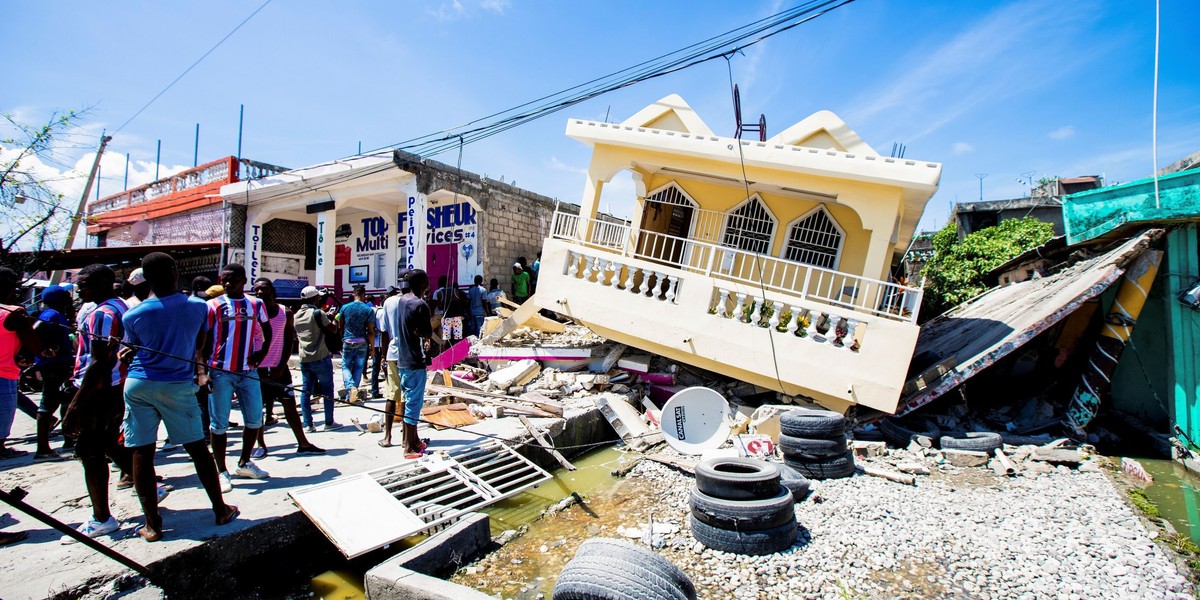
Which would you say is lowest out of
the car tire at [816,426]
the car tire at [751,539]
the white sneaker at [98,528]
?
the white sneaker at [98,528]

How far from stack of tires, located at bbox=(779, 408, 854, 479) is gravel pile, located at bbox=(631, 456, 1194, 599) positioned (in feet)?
0.55

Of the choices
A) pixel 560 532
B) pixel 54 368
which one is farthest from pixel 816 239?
pixel 54 368

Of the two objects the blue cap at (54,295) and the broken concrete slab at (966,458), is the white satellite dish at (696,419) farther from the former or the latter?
the blue cap at (54,295)

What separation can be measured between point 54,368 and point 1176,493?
1165cm

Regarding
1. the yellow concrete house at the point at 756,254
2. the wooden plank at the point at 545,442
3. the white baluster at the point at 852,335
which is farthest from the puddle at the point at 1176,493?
the wooden plank at the point at 545,442

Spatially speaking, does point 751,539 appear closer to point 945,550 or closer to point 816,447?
point 945,550

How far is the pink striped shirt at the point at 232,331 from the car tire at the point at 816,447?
5.32 m

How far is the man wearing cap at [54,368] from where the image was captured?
16.1 ft

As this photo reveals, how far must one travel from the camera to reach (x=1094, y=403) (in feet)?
25.0

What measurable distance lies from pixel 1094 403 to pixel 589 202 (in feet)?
26.8

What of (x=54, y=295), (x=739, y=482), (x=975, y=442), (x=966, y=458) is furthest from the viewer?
(x=975, y=442)

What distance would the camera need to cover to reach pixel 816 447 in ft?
19.5

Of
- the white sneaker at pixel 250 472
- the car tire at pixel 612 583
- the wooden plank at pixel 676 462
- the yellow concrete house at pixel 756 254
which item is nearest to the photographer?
the car tire at pixel 612 583

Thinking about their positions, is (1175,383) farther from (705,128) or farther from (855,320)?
(705,128)
